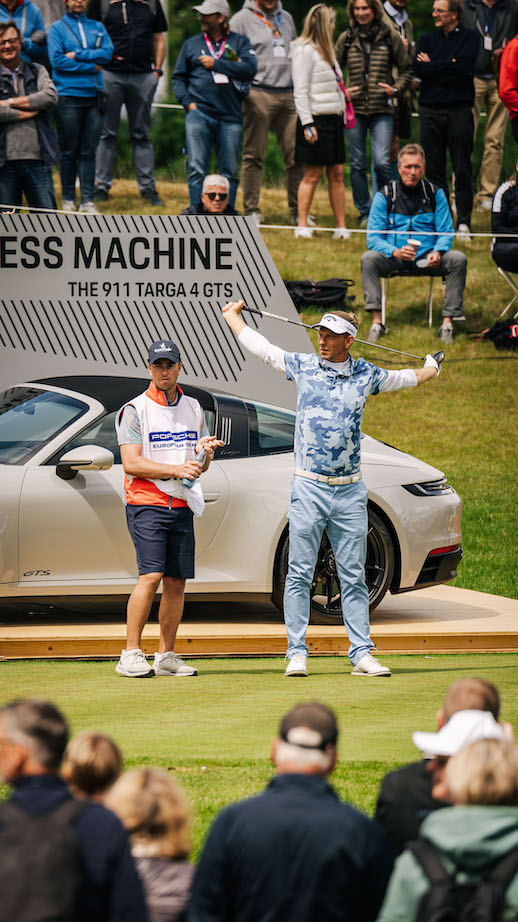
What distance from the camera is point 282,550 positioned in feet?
32.9

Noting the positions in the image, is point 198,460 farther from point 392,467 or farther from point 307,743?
point 307,743

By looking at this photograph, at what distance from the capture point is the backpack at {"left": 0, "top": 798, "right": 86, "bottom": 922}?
3.29 m

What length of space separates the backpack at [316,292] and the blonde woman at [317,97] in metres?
0.65

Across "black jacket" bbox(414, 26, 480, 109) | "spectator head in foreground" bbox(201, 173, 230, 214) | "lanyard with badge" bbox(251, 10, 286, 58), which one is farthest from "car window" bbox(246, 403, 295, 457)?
"lanyard with badge" bbox(251, 10, 286, 58)

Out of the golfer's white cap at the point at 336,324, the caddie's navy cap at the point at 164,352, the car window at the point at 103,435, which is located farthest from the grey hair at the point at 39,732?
the car window at the point at 103,435

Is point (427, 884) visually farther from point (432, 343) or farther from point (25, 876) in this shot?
point (432, 343)

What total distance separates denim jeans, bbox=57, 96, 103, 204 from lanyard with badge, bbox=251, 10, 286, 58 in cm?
267

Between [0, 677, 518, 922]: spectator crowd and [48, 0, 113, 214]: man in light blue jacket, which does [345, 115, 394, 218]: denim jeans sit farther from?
[0, 677, 518, 922]: spectator crowd

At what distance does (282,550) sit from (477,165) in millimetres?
21324

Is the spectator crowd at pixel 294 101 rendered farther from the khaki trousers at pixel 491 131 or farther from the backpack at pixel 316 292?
the khaki trousers at pixel 491 131

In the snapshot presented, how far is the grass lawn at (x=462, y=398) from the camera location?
13680 millimetres

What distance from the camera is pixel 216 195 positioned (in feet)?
40.8

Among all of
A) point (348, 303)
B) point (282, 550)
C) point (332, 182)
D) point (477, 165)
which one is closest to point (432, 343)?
point (348, 303)

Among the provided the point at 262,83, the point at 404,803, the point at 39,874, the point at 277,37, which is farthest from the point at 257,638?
the point at 277,37
